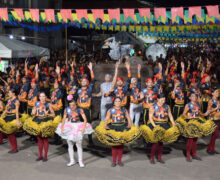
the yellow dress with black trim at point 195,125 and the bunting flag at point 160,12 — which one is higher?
the bunting flag at point 160,12

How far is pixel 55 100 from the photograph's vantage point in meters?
8.71

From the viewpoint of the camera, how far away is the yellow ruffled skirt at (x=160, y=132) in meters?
6.64

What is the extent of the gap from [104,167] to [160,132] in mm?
1646

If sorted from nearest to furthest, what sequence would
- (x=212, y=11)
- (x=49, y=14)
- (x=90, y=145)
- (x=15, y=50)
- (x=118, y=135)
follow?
1. (x=118, y=135)
2. (x=90, y=145)
3. (x=212, y=11)
4. (x=49, y=14)
5. (x=15, y=50)

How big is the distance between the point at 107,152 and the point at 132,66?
5.35m

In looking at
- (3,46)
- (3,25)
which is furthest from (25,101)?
(3,25)

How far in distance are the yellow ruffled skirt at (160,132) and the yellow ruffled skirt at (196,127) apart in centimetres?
26

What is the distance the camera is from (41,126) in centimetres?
695

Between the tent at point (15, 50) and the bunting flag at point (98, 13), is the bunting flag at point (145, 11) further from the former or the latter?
the tent at point (15, 50)

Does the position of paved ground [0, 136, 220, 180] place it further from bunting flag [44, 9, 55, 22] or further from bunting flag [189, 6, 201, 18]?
bunting flag [44, 9, 55, 22]

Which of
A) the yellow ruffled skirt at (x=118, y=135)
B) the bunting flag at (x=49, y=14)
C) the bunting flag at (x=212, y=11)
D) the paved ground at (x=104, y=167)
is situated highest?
the bunting flag at (x=49, y=14)

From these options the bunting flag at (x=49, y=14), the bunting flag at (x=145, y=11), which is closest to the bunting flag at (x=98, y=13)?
the bunting flag at (x=145, y=11)

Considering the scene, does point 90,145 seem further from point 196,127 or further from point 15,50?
point 15,50

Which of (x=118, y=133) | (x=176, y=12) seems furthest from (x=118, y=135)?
(x=176, y=12)
